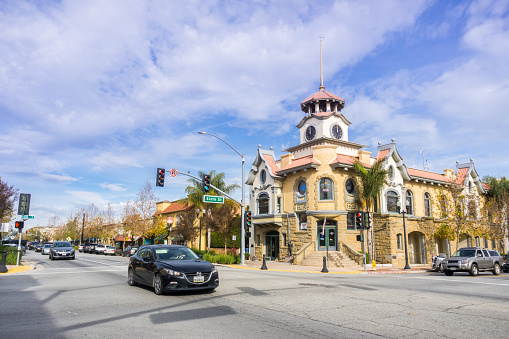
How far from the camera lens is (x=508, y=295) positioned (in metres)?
11.8

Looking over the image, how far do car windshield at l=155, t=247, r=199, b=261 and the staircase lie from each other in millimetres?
18691

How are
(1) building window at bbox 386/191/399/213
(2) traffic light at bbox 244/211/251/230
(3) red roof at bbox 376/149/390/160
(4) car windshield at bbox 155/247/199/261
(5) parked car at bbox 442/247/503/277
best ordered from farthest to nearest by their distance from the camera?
(3) red roof at bbox 376/149/390/160
(1) building window at bbox 386/191/399/213
(2) traffic light at bbox 244/211/251/230
(5) parked car at bbox 442/247/503/277
(4) car windshield at bbox 155/247/199/261

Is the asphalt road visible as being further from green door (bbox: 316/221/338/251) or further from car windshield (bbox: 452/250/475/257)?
green door (bbox: 316/221/338/251)

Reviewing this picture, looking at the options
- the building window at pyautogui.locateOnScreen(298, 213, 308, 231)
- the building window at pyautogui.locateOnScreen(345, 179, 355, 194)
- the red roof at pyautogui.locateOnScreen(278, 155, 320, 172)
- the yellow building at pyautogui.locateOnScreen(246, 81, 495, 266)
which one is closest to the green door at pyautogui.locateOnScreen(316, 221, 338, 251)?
the yellow building at pyautogui.locateOnScreen(246, 81, 495, 266)

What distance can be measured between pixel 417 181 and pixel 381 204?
6.81 meters

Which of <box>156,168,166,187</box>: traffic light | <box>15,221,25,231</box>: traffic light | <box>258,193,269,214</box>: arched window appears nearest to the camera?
<box>15,221,25,231</box>: traffic light

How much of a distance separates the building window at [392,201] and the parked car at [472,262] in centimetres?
1081

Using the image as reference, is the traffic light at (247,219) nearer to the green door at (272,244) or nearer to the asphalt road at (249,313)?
the green door at (272,244)

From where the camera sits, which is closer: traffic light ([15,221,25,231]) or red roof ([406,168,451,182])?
traffic light ([15,221,25,231])

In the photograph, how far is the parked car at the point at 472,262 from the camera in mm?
20500

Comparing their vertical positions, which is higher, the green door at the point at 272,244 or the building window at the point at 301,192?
the building window at the point at 301,192

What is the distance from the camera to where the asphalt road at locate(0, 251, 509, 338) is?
6.45 meters

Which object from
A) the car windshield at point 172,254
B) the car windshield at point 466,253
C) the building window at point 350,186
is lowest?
the car windshield at point 466,253

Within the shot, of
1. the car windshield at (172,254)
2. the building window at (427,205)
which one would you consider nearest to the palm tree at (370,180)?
the building window at (427,205)
